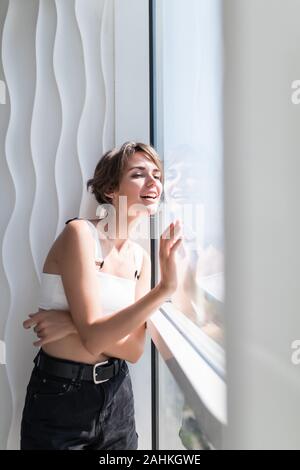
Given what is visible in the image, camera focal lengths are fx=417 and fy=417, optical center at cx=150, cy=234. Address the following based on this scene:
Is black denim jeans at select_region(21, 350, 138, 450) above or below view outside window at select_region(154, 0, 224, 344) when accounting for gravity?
below

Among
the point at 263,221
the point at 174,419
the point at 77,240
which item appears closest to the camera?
the point at 263,221

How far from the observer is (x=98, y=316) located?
1043mm

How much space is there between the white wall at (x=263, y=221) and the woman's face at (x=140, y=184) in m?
0.74

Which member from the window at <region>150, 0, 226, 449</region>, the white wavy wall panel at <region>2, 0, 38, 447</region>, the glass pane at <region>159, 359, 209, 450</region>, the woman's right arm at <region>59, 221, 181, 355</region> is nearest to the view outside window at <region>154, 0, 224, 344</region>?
the window at <region>150, 0, 226, 449</region>

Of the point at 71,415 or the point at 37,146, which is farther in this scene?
the point at 37,146

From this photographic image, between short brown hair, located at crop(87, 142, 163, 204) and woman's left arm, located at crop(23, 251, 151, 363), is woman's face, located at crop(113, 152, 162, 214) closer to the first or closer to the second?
short brown hair, located at crop(87, 142, 163, 204)

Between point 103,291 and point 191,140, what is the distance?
549mm

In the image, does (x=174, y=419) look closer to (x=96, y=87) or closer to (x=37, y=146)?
(x=37, y=146)

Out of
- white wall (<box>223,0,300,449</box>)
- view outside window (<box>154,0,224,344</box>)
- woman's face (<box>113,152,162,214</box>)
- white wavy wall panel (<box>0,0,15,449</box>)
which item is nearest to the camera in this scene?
white wall (<box>223,0,300,449</box>)

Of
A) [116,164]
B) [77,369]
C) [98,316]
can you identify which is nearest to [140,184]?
[116,164]

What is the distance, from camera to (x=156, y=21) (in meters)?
1.72

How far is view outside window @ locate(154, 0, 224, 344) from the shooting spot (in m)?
1.00

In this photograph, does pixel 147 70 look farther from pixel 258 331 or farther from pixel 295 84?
pixel 258 331

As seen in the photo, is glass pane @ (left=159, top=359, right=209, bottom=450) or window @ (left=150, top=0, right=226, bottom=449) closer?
window @ (left=150, top=0, right=226, bottom=449)
